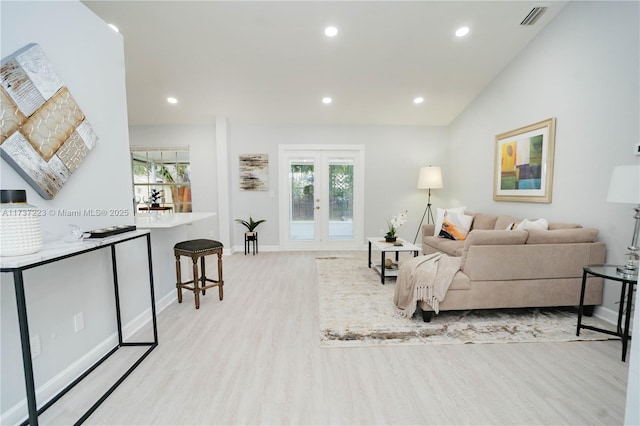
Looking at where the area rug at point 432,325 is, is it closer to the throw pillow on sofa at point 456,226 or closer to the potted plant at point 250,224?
the throw pillow on sofa at point 456,226

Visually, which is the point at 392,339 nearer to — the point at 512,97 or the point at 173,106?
the point at 512,97

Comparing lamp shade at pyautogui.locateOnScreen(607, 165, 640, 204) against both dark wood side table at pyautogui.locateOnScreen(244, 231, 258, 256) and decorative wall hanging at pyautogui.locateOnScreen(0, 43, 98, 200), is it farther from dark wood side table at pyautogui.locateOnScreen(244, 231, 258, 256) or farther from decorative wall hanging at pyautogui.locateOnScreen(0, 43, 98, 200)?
dark wood side table at pyautogui.locateOnScreen(244, 231, 258, 256)

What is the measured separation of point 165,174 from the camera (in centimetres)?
536

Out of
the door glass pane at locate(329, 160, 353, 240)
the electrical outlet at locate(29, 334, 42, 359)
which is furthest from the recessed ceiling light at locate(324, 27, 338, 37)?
Answer: the electrical outlet at locate(29, 334, 42, 359)

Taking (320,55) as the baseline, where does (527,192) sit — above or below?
below

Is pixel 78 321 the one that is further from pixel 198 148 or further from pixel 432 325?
pixel 198 148

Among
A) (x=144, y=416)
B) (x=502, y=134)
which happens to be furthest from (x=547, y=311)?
(x=144, y=416)

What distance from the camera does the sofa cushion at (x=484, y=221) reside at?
12.8 ft

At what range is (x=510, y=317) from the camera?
8.25 ft

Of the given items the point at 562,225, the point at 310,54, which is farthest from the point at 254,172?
the point at 562,225

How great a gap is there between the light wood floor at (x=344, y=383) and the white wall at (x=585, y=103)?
4.42 ft

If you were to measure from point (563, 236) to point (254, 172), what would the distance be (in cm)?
464

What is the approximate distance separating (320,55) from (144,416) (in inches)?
152

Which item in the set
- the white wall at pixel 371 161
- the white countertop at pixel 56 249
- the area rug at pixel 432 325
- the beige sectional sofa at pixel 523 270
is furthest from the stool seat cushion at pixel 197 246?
the white wall at pixel 371 161
